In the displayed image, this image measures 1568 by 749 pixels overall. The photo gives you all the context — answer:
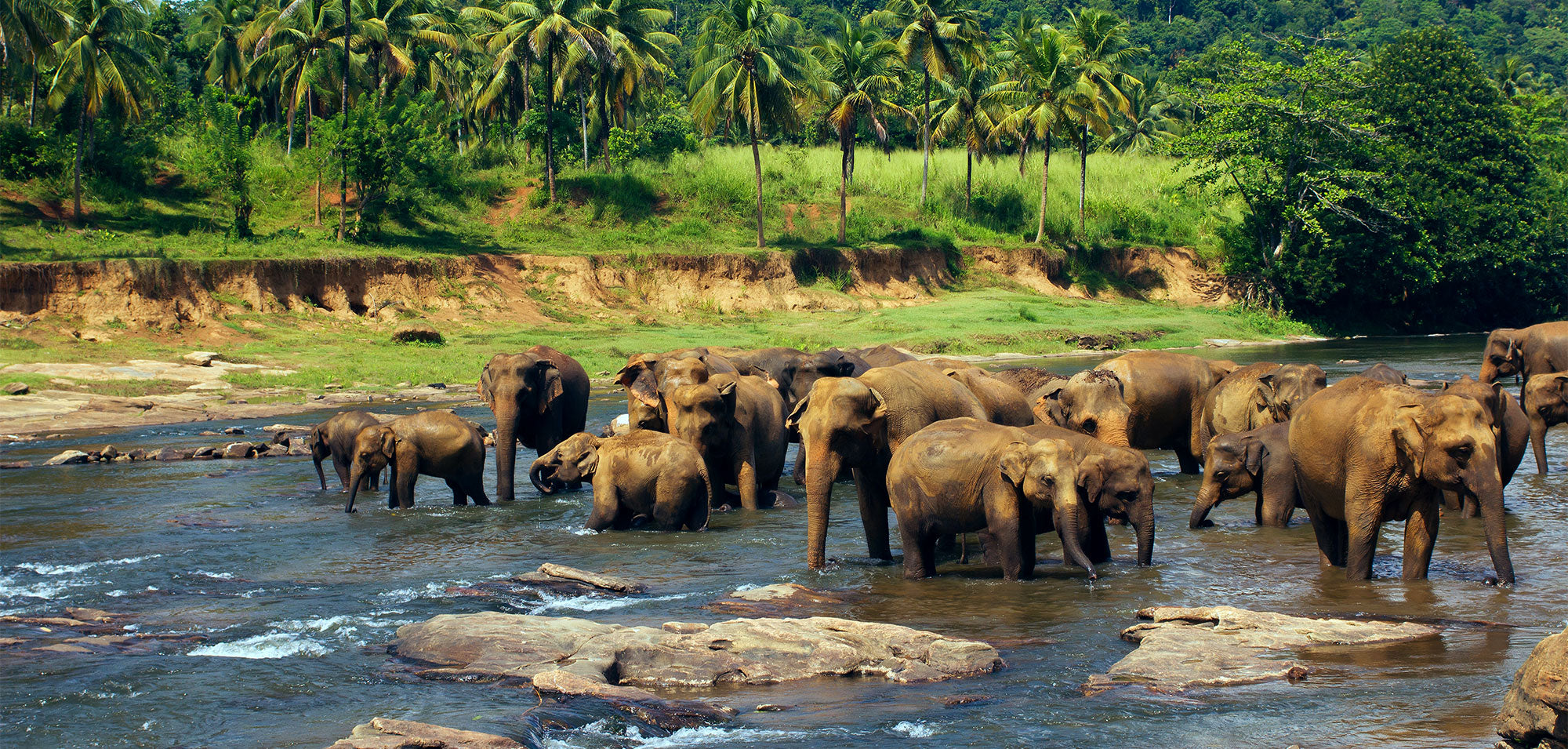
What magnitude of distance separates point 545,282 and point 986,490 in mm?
35897

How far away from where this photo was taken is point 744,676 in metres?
8.50

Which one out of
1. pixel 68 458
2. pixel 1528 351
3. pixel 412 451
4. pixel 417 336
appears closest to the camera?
pixel 412 451

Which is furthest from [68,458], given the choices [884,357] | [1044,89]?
[1044,89]

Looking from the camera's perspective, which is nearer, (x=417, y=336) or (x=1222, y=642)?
(x=1222, y=642)

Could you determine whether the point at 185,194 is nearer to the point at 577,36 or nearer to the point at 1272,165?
the point at 577,36

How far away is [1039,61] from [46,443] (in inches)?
1654

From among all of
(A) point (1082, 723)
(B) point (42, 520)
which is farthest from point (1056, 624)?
(B) point (42, 520)

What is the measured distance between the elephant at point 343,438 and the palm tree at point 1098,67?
4256cm

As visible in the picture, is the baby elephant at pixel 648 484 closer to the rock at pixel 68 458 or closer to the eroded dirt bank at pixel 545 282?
the rock at pixel 68 458

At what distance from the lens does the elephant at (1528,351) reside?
70.0 ft

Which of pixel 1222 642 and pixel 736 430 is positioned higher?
pixel 736 430

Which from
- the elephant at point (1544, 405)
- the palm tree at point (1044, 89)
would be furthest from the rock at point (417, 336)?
the palm tree at point (1044, 89)

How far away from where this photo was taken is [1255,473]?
1372 centimetres

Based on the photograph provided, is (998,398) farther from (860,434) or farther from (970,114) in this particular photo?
(970,114)
